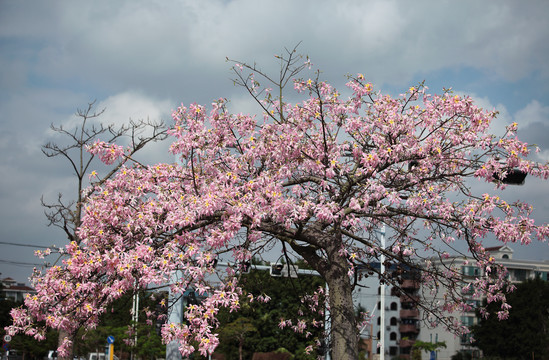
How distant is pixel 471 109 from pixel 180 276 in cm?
573

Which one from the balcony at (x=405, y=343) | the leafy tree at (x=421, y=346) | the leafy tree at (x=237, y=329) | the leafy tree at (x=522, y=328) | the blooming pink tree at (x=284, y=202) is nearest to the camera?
the blooming pink tree at (x=284, y=202)

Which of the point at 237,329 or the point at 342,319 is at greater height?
the point at 342,319

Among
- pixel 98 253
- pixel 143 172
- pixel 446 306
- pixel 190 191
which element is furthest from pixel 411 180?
pixel 98 253

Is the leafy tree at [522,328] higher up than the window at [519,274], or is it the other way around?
the window at [519,274]

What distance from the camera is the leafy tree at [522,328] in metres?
49.8

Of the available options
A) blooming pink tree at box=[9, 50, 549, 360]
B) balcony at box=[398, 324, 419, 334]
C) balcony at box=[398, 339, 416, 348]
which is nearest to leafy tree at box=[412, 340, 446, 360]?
balcony at box=[398, 339, 416, 348]

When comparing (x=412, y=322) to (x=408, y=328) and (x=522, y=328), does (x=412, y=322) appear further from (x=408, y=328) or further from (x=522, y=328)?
(x=522, y=328)

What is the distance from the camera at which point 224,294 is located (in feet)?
25.8

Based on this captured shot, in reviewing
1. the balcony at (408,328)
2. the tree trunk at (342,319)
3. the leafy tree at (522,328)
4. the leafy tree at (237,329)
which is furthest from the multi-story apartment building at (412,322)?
the tree trunk at (342,319)

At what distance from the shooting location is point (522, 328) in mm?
51031

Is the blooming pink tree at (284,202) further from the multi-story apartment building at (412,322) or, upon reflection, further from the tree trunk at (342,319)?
the multi-story apartment building at (412,322)

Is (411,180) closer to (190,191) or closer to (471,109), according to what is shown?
(471,109)

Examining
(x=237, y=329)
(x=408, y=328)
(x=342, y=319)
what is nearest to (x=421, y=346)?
(x=408, y=328)

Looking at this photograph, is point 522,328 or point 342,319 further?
point 522,328
